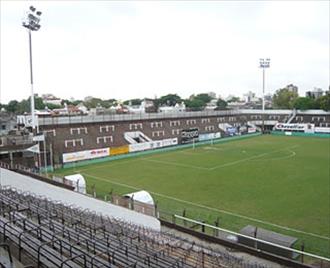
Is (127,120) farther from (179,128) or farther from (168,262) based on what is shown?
(168,262)

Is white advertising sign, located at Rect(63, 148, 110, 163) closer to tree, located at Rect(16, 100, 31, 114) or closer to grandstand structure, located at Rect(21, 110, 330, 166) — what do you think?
grandstand structure, located at Rect(21, 110, 330, 166)

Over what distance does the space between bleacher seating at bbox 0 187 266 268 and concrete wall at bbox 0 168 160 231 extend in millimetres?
2986

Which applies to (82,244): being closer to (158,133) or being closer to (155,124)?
(158,133)

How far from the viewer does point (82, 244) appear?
927 centimetres

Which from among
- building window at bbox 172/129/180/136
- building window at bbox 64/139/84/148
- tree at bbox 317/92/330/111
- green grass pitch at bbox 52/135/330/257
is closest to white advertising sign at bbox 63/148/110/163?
building window at bbox 64/139/84/148

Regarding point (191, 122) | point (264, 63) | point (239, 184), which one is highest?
point (264, 63)

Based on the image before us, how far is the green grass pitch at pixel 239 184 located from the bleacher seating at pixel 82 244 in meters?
7.43

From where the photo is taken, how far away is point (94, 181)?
3156 centimetres

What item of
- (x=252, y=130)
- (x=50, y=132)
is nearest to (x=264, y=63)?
(x=252, y=130)

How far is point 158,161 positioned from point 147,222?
972 inches

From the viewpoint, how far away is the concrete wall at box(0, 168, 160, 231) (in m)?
17.4

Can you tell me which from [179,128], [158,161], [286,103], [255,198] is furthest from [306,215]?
[286,103]

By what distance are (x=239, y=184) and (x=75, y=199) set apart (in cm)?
1473

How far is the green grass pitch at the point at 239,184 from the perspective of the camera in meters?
20.4
